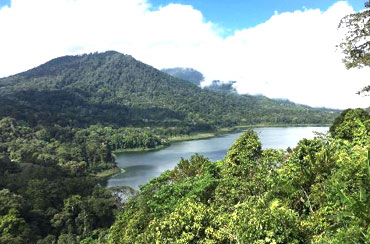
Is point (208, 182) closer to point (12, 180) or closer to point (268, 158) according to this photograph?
point (268, 158)

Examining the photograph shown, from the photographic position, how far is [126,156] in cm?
14112

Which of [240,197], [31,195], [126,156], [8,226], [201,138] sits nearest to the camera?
[240,197]

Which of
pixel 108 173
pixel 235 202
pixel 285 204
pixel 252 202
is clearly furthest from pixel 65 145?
pixel 285 204

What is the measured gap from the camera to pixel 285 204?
14781 mm

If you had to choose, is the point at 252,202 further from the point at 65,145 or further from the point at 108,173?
the point at 65,145

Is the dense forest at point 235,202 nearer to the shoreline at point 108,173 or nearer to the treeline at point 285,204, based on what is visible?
the treeline at point 285,204

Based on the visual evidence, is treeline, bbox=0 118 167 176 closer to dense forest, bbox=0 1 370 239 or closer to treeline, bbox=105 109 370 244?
dense forest, bbox=0 1 370 239

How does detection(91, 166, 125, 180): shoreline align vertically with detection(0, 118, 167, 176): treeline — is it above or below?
below

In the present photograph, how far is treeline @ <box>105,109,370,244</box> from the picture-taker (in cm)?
1034

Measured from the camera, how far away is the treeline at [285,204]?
1034 cm

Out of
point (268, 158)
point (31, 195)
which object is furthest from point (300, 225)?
point (31, 195)

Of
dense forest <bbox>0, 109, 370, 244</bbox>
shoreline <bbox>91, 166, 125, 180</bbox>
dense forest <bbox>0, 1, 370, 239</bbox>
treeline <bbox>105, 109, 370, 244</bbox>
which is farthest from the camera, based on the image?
shoreline <bbox>91, 166, 125, 180</bbox>

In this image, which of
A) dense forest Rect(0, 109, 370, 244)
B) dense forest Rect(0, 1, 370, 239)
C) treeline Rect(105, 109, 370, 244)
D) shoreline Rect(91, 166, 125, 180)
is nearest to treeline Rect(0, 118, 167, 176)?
shoreline Rect(91, 166, 125, 180)

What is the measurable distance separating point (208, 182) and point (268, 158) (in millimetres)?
4268
